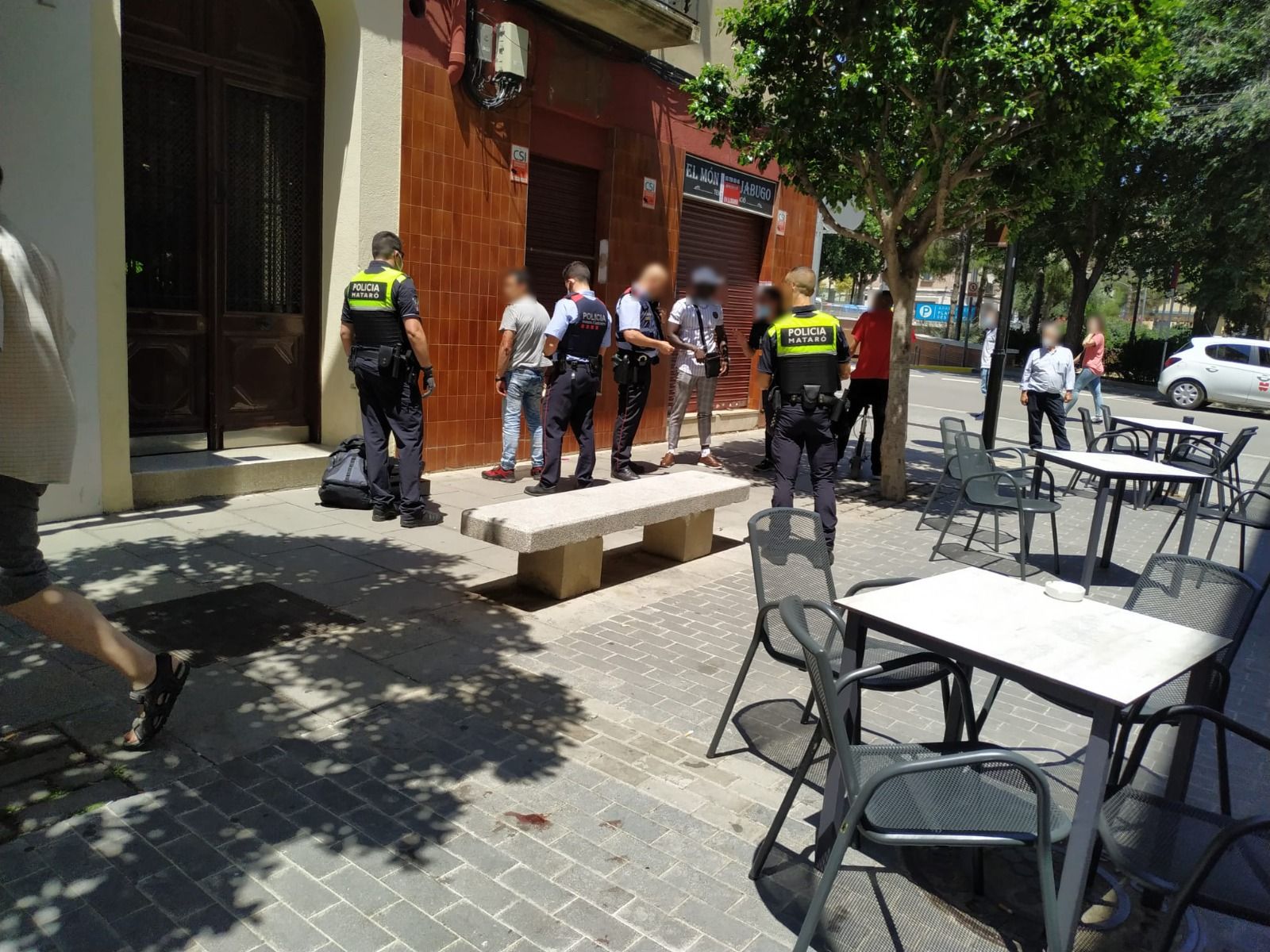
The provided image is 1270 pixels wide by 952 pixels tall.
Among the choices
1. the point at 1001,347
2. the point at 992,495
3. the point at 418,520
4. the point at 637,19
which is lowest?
the point at 418,520

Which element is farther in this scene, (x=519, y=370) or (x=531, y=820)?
(x=519, y=370)

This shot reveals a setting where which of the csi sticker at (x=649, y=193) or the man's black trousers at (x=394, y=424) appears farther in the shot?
the csi sticker at (x=649, y=193)

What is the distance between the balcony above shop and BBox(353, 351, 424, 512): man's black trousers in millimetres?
4339

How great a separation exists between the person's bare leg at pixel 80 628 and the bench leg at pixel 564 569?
2.46m

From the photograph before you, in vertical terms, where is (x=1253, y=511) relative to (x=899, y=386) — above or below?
below

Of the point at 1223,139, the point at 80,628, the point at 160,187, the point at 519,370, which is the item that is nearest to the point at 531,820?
the point at 80,628

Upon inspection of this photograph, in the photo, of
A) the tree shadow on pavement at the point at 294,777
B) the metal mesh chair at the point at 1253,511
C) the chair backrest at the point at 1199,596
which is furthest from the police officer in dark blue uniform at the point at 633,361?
the chair backrest at the point at 1199,596

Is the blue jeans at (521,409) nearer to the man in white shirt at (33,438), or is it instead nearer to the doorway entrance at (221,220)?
the doorway entrance at (221,220)

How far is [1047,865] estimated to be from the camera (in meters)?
2.47

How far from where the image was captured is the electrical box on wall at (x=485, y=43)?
27.2 ft

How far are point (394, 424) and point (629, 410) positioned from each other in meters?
2.85

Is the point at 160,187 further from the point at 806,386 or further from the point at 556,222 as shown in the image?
the point at 806,386

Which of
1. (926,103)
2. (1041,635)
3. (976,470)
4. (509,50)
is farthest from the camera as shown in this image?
(509,50)

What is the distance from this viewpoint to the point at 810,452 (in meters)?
7.07
